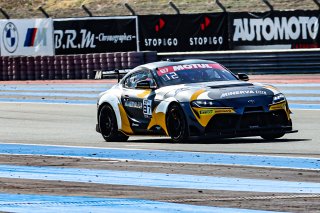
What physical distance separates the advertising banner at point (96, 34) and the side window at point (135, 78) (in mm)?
19079

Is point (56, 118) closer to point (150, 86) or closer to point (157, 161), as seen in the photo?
point (150, 86)

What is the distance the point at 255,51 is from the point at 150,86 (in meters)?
15.5

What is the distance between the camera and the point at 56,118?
72.2 ft

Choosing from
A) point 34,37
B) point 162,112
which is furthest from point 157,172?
point 34,37

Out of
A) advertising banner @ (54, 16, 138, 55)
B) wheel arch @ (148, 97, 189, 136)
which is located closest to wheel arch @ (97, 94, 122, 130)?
wheel arch @ (148, 97, 189, 136)

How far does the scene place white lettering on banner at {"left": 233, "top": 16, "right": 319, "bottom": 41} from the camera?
32.5 m

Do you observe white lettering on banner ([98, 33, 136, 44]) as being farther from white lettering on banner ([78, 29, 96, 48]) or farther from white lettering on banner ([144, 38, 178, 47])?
white lettering on banner ([144, 38, 178, 47])

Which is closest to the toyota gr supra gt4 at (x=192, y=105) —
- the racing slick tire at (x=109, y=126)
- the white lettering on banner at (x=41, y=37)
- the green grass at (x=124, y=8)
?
the racing slick tire at (x=109, y=126)

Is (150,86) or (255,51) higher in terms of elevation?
(150,86)

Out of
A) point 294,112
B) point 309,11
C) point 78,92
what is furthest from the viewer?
point 309,11

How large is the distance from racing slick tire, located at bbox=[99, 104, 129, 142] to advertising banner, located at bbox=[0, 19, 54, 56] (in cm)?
2085

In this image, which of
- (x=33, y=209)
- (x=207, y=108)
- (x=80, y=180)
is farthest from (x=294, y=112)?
(x=33, y=209)

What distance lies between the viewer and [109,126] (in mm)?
16406

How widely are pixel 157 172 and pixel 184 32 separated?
2393 cm
